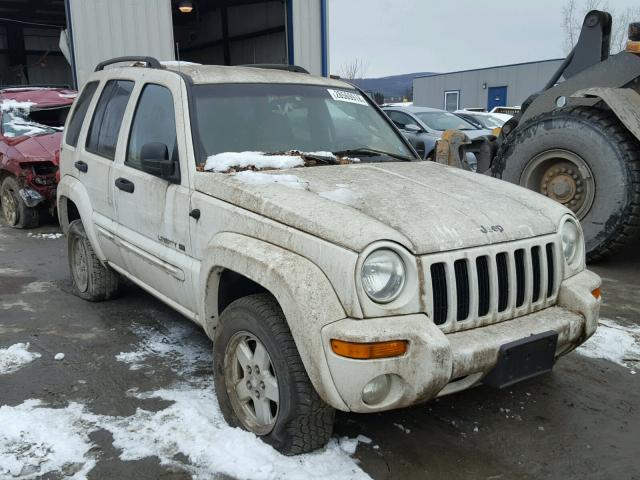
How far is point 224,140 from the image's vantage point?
3533 mm

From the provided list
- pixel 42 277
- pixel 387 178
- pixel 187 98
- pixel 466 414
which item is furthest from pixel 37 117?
pixel 466 414

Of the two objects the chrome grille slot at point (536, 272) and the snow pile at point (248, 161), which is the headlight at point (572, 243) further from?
the snow pile at point (248, 161)

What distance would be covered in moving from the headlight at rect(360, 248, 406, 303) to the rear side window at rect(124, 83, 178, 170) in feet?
5.23

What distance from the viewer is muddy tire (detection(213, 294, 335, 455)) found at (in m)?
2.63

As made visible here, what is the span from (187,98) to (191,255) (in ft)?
3.18

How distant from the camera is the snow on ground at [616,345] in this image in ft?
13.0

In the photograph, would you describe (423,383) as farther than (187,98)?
No

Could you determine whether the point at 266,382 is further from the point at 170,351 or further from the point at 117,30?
the point at 117,30

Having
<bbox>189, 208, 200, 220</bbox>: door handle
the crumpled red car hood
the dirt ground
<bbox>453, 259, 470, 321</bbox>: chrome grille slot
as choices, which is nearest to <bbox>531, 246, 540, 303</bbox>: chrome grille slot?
<bbox>453, 259, 470, 321</bbox>: chrome grille slot

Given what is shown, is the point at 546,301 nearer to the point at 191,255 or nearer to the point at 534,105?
the point at 191,255

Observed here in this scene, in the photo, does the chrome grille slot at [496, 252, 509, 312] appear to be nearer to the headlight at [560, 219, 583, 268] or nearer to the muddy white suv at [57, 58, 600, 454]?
the muddy white suv at [57, 58, 600, 454]

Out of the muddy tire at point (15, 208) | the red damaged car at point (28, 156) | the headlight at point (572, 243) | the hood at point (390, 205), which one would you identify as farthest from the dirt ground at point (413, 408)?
the muddy tire at point (15, 208)

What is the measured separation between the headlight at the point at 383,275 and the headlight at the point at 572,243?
116 cm

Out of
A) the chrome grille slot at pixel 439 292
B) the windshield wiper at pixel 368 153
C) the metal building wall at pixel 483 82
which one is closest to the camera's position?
the chrome grille slot at pixel 439 292
